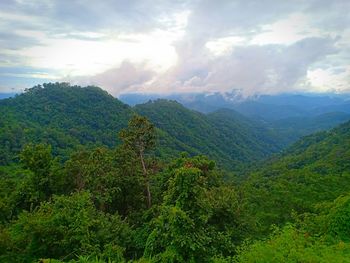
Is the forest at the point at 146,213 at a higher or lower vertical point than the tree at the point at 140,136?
lower

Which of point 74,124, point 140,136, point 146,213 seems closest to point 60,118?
point 74,124

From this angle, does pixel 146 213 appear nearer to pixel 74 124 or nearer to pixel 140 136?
pixel 140 136

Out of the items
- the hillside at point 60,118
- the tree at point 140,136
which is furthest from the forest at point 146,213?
the hillside at point 60,118

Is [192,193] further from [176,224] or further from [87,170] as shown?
[87,170]

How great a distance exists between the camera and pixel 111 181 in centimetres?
2453

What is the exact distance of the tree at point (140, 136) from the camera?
25.7 metres

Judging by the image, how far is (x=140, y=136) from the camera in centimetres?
2602

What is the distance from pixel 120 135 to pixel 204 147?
6311 inches

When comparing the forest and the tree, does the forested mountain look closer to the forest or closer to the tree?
the forest

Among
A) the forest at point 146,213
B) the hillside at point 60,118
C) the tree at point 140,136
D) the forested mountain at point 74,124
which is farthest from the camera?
the forested mountain at point 74,124

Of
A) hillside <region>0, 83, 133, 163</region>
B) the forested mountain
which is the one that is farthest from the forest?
the forested mountain

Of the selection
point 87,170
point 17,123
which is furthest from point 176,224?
point 17,123

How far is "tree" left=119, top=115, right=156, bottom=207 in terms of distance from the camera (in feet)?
84.2

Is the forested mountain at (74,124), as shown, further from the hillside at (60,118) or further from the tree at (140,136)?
the tree at (140,136)
